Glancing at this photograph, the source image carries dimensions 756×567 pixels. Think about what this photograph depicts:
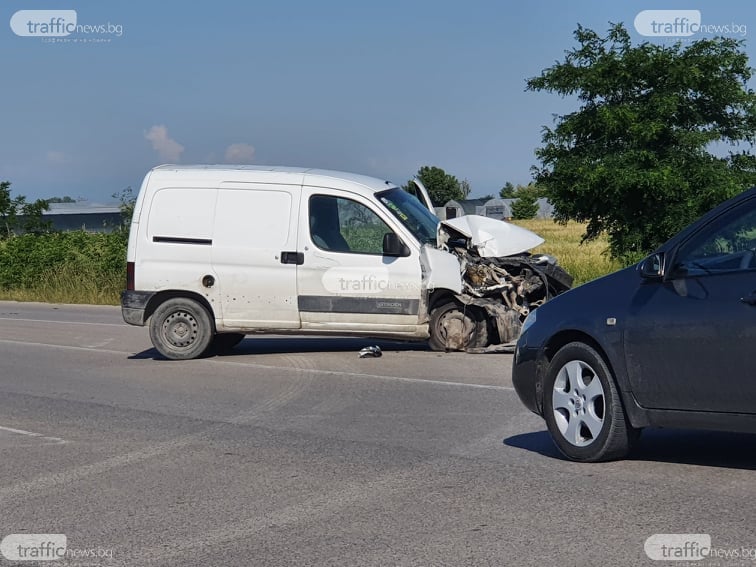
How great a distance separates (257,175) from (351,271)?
1.56m

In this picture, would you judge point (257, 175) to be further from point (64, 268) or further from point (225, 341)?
point (64, 268)

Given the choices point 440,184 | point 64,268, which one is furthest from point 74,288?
point 440,184

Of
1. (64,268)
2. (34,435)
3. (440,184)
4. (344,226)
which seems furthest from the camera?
(440,184)

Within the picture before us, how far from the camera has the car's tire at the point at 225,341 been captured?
47.0ft

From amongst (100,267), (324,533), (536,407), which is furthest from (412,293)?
(100,267)

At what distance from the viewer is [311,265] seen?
13.0 m

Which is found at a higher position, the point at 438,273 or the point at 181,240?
the point at 181,240

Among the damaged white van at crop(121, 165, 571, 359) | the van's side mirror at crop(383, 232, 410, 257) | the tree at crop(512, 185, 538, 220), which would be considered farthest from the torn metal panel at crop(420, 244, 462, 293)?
the tree at crop(512, 185, 538, 220)

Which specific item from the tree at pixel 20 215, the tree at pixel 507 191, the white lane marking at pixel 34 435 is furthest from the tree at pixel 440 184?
the white lane marking at pixel 34 435

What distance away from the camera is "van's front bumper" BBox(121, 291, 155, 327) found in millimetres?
13398

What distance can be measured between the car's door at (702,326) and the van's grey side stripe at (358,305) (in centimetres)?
627

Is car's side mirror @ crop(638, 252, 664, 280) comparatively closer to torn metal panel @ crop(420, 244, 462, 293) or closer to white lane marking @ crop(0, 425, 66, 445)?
white lane marking @ crop(0, 425, 66, 445)

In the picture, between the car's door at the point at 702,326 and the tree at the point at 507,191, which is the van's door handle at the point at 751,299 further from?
the tree at the point at 507,191

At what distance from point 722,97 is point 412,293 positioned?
41.4 ft
